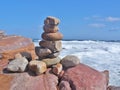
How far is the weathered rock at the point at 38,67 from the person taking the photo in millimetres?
6785

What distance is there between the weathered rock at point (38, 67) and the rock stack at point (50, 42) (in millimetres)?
226

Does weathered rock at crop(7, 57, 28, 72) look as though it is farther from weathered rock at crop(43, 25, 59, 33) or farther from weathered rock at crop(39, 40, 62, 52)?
weathered rock at crop(43, 25, 59, 33)

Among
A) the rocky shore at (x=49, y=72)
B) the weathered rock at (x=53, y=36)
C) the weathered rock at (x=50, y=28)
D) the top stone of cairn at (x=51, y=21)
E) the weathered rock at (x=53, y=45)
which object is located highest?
the top stone of cairn at (x=51, y=21)

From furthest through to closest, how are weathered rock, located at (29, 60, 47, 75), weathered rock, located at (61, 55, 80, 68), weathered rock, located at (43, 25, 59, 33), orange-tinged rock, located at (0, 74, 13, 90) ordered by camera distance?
1. weathered rock, located at (43, 25, 59, 33)
2. weathered rock, located at (61, 55, 80, 68)
3. weathered rock, located at (29, 60, 47, 75)
4. orange-tinged rock, located at (0, 74, 13, 90)

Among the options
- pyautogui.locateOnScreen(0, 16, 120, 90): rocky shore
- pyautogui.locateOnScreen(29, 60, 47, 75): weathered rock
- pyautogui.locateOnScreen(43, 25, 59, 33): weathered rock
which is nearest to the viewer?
pyautogui.locateOnScreen(0, 16, 120, 90): rocky shore

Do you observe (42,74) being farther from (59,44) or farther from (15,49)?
(15,49)

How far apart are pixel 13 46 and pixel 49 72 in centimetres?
203

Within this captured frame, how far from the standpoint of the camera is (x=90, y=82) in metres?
6.72

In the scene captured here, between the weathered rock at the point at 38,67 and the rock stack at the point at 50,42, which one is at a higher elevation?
the rock stack at the point at 50,42

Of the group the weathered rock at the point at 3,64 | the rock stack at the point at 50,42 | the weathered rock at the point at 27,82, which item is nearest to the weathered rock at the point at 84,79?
the weathered rock at the point at 27,82

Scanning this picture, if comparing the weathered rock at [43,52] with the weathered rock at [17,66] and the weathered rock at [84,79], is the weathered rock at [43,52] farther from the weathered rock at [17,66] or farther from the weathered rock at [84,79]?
the weathered rock at [84,79]

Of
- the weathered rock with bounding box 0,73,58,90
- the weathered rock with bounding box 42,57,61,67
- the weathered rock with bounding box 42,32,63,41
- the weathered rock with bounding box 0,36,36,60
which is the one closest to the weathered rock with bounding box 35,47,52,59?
the weathered rock with bounding box 42,57,61,67

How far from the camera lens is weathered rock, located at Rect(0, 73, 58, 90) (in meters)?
6.51

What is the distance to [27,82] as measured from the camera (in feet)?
21.7
